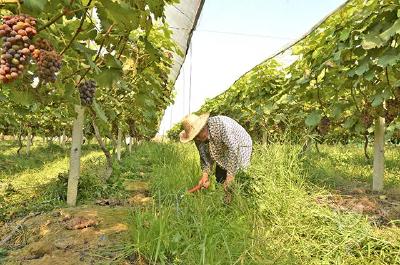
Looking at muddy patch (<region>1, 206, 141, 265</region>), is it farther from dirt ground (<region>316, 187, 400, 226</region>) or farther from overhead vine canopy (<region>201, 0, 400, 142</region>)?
overhead vine canopy (<region>201, 0, 400, 142</region>)

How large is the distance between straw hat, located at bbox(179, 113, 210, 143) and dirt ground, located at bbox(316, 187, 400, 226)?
1.33 m

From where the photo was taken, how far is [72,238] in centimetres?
333

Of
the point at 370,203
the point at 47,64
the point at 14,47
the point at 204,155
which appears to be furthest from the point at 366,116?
the point at 14,47

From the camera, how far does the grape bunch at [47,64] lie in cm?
131

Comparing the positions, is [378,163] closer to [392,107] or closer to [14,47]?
[392,107]

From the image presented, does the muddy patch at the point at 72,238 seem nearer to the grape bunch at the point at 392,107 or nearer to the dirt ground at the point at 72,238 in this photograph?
the dirt ground at the point at 72,238

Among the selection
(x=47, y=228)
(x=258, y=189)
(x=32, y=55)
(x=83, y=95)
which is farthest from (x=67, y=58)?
(x=258, y=189)

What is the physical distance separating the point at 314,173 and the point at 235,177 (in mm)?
1268

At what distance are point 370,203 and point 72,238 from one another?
2714 mm

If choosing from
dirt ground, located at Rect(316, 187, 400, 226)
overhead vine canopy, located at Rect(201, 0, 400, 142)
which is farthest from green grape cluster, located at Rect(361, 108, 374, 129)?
dirt ground, located at Rect(316, 187, 400, 226)

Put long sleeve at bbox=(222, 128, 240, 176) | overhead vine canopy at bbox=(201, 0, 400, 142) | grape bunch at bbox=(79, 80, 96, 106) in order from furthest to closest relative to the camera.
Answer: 1. long sleeve at bbox=(222, 128, 240, 176)
2. overhead vine canopy at bbox=(201, 0, 400, 142)
3. grape bunch at bbox=(79, 80, 96, 106)

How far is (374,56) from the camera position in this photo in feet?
11.2

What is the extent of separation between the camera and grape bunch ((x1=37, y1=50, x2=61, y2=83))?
1.31 metres

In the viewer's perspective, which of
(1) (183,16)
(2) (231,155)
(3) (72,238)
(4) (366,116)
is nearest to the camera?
(3) (72,238)
